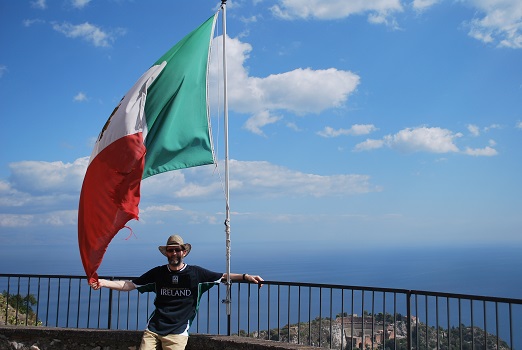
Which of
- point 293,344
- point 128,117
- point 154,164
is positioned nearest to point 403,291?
point 293,344

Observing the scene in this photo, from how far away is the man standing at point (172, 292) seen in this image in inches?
239

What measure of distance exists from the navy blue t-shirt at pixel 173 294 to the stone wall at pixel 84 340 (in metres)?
0.91

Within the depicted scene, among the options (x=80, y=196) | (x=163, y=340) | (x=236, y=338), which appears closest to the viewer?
(x=163, y=340)

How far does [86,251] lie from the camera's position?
6258 mm

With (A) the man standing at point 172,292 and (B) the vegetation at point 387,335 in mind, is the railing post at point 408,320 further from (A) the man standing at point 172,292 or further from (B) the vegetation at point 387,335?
(A) the man standing at point 172,292

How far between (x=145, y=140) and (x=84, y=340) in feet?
9.99

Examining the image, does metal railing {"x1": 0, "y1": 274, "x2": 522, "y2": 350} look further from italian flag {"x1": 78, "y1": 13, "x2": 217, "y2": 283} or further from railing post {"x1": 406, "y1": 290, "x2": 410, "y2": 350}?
italian flag {"x1": 78, "y1": 13, "x2": 217, "y2": 283}

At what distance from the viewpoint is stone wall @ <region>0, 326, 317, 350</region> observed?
705cm

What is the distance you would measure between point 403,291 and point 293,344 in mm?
1360

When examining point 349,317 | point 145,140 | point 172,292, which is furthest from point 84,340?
point 349,317

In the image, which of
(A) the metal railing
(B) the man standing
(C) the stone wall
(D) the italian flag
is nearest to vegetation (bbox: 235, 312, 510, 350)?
(A) the metal railing

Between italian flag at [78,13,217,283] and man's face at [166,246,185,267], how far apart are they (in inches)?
21.1

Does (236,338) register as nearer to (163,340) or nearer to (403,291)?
(163,340)

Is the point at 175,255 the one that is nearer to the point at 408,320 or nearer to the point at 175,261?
the point at 175,261
